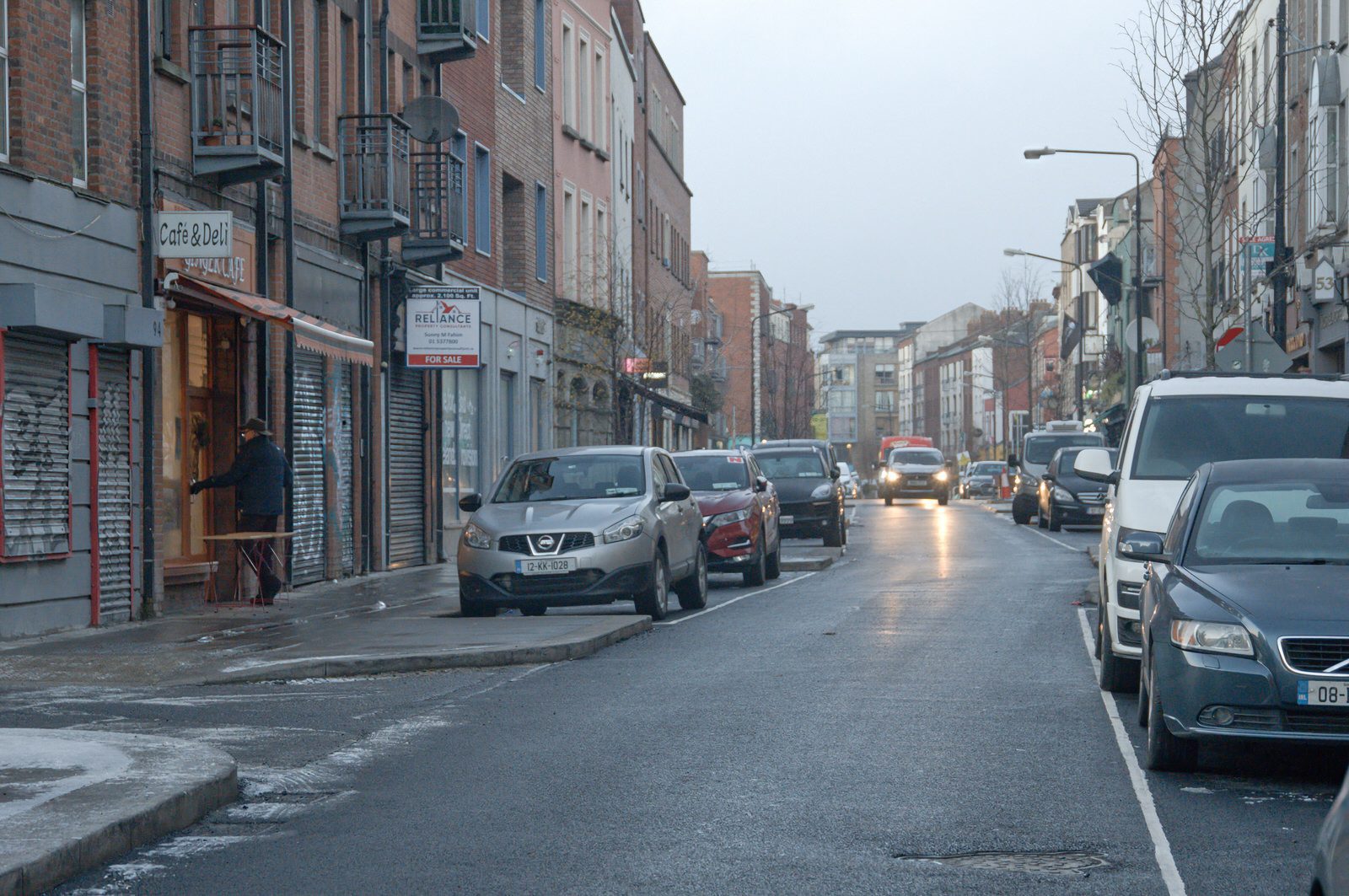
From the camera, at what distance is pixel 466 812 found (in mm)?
7781

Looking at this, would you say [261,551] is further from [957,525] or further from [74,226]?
[957,525]

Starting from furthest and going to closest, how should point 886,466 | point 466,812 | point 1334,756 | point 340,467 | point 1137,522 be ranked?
point 886,466 < point 340,467 < point 1137,522 < point 1334,756 < point 466,812

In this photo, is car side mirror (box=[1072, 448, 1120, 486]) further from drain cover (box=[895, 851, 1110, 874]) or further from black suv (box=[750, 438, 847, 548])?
black suv (box=[750, 438, 847, 548])

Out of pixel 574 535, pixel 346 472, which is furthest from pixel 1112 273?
pixel 574 535

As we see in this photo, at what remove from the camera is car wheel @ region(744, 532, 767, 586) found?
77.5 feet

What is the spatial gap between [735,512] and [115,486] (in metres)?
8.27

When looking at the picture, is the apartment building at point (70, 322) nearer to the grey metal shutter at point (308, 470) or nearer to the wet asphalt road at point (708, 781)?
the wet asphalt road at point (708, 781)

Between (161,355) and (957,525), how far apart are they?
2706 centimetres

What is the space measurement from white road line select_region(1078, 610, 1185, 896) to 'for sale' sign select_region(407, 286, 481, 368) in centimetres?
1633

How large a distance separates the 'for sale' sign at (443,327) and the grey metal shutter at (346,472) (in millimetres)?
1665

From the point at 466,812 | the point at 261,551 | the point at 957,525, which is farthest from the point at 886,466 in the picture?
the point at 466,812

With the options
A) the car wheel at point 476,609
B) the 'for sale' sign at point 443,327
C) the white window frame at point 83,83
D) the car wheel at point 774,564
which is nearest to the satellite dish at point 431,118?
the 'for sale' sign at point 443,327

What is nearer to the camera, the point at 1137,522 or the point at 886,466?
the point at 1137,522

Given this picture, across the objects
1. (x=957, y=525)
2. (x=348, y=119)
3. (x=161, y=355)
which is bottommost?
(x=957, y=525)
